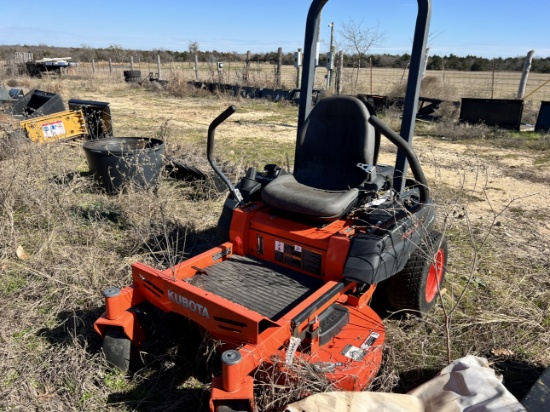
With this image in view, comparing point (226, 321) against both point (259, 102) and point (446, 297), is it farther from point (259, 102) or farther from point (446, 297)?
point (259, 102)

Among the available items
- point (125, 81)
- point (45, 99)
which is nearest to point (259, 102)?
point (45, 99)

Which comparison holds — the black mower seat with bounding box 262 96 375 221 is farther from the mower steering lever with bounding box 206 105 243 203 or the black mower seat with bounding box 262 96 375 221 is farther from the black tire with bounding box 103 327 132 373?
the black tire with bounding box 103 327 132 373

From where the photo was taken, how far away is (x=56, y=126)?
7117 millimetres

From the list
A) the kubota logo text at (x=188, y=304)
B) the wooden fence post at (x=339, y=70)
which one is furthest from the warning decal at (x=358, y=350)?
the wooden fence post at (x=339, y=70)

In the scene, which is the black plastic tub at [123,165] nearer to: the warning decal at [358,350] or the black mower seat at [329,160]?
the black mower seat at [329,160]

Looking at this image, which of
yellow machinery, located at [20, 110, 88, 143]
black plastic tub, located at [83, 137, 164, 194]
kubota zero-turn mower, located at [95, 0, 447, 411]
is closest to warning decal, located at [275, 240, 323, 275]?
kubota zero-turn mower, located at [95, 0, 447, 411]

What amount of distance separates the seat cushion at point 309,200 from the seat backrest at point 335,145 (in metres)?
0.17

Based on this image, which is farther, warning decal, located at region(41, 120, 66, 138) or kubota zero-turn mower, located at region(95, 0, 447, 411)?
warning decal, located at region(41, 120, 66, 138)

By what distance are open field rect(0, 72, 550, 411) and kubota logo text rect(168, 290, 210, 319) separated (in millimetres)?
244

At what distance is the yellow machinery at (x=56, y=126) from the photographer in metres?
6.71

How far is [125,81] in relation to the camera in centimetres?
2073

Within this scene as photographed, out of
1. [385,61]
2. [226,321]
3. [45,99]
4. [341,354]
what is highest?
[385,61]

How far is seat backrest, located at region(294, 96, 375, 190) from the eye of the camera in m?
2.97

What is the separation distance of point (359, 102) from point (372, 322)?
4.85 feet
